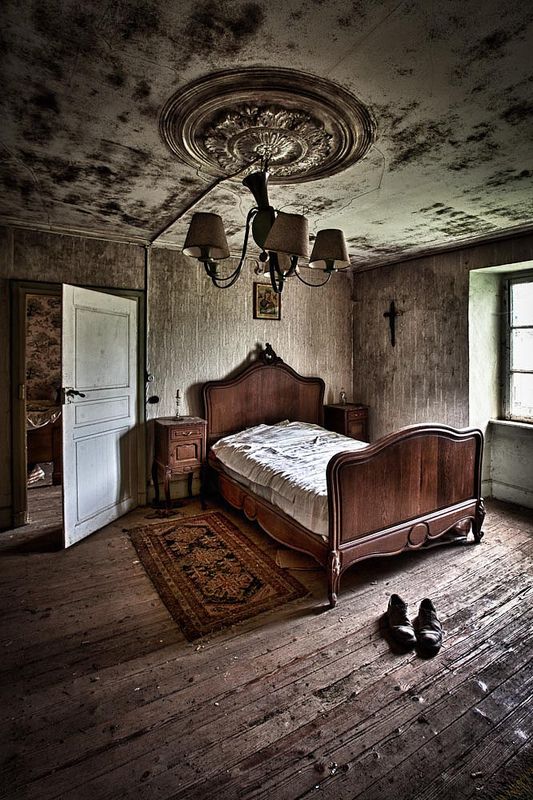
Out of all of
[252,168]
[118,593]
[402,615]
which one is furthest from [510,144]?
[118,593]

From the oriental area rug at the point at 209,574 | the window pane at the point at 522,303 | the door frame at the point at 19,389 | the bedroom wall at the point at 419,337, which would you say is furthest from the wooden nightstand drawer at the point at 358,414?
the door frame at the point at 19,389

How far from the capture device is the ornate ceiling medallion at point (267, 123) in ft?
5.69

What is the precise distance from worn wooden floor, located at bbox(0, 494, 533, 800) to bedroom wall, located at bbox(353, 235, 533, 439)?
222cm

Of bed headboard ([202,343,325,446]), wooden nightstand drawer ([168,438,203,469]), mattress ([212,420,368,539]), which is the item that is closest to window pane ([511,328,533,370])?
mattress ([212,420,368,539])

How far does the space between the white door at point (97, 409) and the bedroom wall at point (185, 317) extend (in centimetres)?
34

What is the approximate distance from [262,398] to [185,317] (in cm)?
123

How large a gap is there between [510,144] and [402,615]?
259 cm

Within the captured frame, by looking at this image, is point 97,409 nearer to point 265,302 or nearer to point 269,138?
point 265,302

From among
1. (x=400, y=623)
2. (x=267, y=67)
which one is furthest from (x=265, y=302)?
(x=400, y=623)

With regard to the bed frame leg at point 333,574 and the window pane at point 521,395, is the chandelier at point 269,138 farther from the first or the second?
the window pane at point 521,395

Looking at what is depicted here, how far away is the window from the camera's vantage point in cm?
411

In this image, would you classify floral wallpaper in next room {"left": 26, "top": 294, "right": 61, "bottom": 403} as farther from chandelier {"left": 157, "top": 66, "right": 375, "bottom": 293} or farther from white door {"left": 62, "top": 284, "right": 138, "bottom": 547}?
chandelier {"left": 157, "top": 66, "right": 375, "bottom": 293}

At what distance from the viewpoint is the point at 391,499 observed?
8.79ft

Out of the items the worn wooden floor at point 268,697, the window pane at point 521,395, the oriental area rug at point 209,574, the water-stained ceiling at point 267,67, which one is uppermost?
the water-stained ceiling at point 267,67
